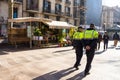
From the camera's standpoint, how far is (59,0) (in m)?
47.0

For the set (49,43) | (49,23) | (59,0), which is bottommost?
(49,43)

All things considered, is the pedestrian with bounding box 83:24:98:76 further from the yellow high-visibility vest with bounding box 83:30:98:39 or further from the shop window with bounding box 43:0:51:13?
the shop window with bounding box 43:0:51:13

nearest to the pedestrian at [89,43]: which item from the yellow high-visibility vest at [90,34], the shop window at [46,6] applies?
the yellow high-visibility vest at [90,34]

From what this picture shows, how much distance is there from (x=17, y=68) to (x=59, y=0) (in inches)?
1469

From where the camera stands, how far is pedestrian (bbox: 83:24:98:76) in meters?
9.43

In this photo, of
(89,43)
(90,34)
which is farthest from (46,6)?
(89,43)

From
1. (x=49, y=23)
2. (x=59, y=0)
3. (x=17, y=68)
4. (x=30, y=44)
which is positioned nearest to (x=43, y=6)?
(x=59, y=0)

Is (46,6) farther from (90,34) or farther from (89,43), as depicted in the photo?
(89,43)

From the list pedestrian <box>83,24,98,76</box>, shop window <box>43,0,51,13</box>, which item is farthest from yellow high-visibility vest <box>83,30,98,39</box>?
shop window <box>43,0,51,13</box>

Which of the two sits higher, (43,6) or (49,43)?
(43,6)

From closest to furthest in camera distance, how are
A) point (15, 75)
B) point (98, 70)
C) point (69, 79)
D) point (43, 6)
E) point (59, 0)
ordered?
1. point (69, 79)
2. point (15, 75)
3. point (98, 70)
4. point (43, 6)
5. point (59, 0)

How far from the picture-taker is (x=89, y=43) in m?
9.57

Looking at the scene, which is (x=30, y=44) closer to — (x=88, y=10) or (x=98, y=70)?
(x=98, y=70)

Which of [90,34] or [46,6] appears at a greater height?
[46,6]
